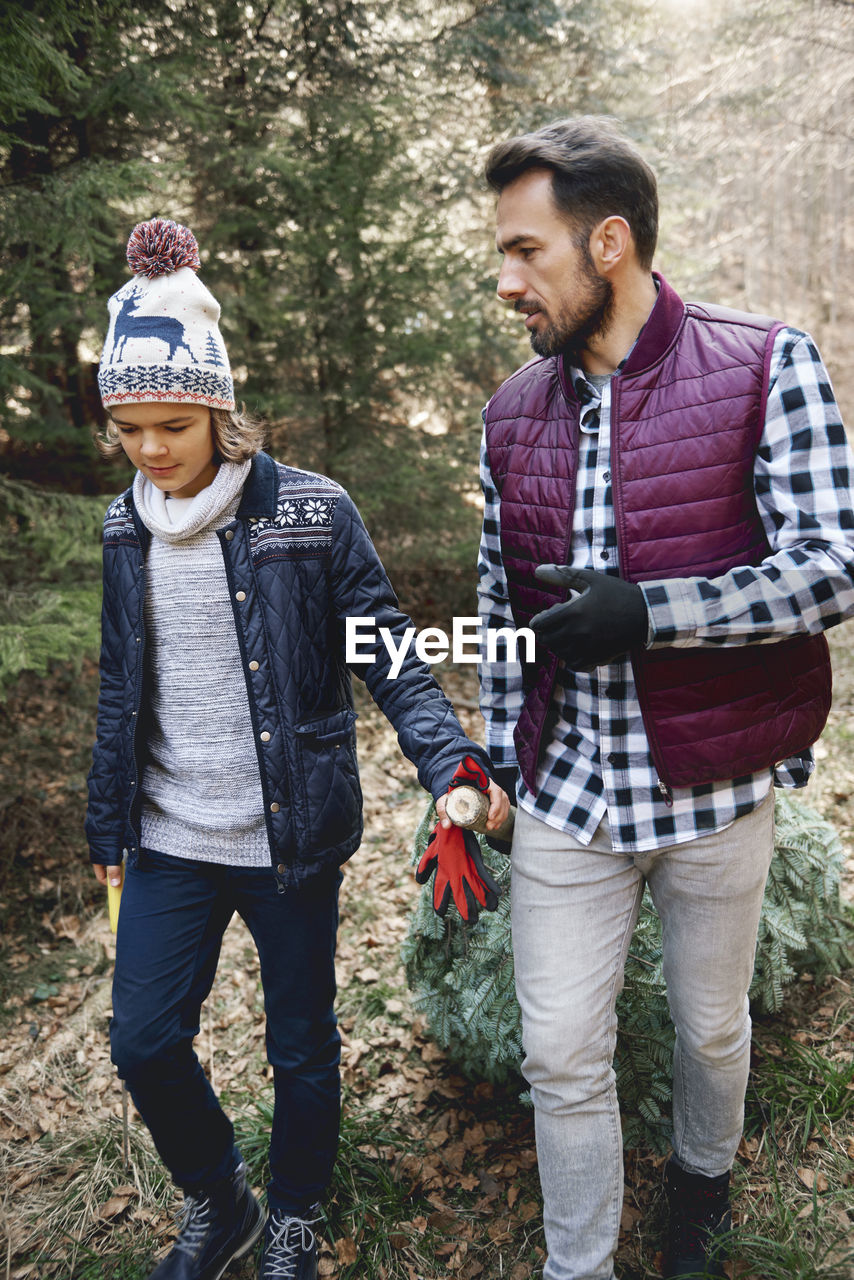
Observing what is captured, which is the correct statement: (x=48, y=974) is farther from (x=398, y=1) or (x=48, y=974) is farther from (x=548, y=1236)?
(x=398, y=1)

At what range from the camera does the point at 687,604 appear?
1.78 m

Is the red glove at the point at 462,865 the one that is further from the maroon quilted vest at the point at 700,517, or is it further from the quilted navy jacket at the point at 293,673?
the maroon quilted vest at the point at 700,517

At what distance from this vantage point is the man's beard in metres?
2.02

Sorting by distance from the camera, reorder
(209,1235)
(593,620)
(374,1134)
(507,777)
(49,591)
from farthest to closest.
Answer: (49,591) → (374,1134) → (209,1235) → (507,777) → (593,620)

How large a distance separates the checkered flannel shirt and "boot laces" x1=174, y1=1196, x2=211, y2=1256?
5.11 ft

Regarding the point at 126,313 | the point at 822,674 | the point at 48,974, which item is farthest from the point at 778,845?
the point at 48,974

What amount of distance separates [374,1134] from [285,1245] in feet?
2.05

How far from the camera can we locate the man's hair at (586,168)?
197 centimetres

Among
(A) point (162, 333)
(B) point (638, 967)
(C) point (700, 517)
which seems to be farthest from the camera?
(B) point (638, 967)

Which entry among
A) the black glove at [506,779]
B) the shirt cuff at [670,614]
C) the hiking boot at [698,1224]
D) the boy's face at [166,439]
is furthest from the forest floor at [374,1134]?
the boy's face at [166,439]

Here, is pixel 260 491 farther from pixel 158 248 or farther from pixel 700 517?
pixel 700 517

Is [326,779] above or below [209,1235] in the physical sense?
above

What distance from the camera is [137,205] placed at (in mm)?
6406

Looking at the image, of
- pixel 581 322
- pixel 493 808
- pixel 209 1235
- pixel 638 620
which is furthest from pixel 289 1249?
pixel 581 322
